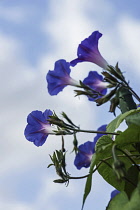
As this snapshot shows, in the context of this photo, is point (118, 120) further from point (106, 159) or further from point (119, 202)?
point (119, 202)

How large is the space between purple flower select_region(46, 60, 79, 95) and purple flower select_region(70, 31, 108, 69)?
0.12 ft

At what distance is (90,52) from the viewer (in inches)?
57.9

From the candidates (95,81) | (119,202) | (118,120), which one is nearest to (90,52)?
(95,81)

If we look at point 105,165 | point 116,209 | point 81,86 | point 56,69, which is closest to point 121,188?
point 105,165

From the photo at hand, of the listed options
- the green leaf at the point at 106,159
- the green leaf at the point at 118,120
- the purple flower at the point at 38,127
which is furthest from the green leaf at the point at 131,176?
the purple flower at the point at 38,127

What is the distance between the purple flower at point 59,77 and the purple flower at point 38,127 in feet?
0.26

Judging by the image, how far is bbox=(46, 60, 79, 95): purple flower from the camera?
1.50 metres

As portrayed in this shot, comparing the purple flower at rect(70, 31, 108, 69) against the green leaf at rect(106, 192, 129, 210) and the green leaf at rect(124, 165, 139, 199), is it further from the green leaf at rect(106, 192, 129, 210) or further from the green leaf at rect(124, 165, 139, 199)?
the green leaf at rect(106, 192, 129, 210)

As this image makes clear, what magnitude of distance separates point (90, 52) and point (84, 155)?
40 cm

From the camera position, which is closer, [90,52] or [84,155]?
[90,52]

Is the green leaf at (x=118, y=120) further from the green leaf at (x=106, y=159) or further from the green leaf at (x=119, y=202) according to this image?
the green leaf at (x=119, y=202)

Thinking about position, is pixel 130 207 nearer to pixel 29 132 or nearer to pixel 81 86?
pixel 81 86

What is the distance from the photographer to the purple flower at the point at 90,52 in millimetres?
1451

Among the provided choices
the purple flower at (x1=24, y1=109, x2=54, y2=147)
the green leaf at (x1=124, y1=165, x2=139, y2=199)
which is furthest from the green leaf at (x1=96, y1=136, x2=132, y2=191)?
the purple flower at (x1=24, y1=109, x2=54, y2=147)
